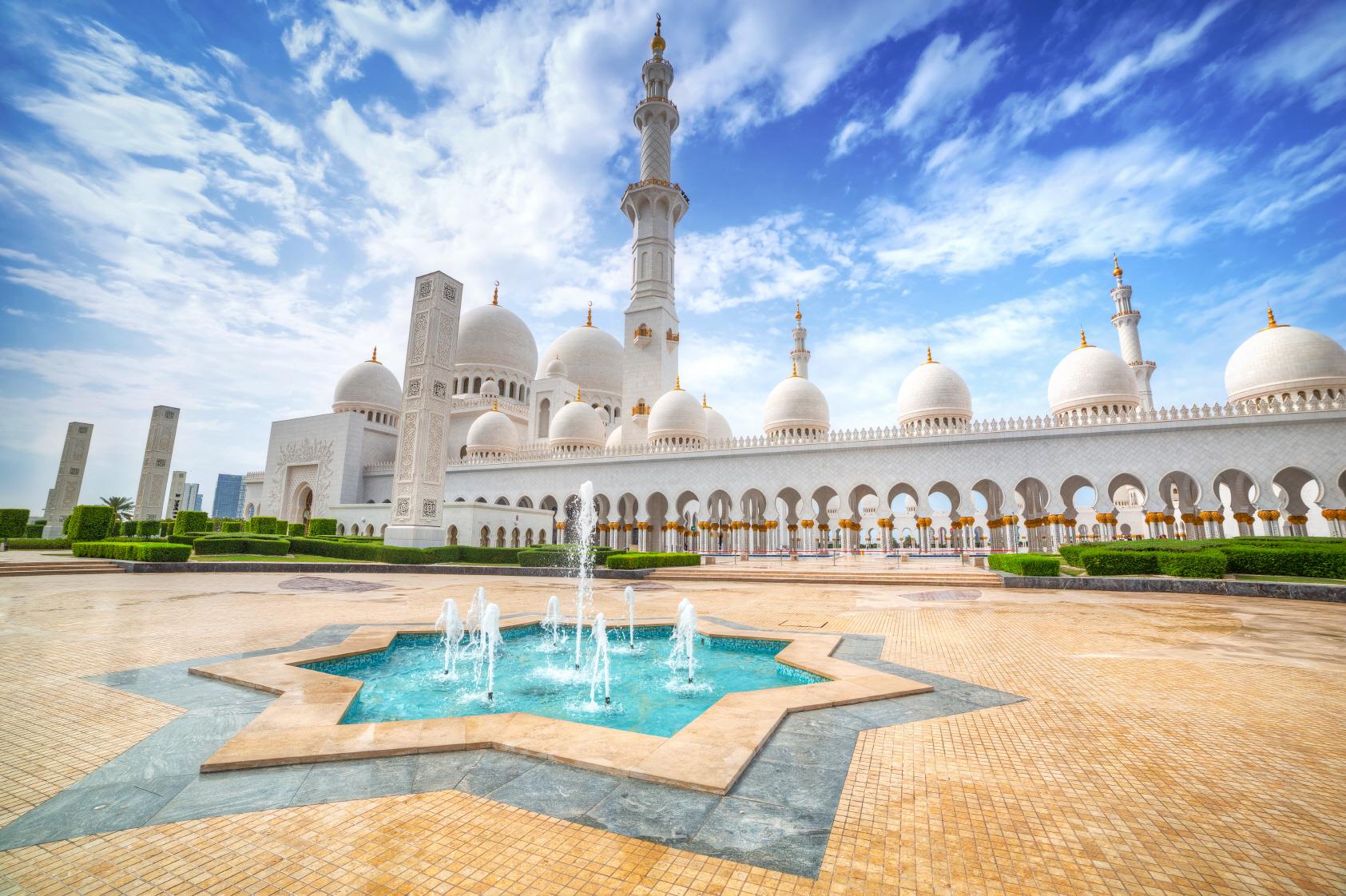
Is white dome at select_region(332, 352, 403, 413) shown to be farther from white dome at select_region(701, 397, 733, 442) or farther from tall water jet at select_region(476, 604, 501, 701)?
tall water jet at select_region(476, 604, 501, 701)

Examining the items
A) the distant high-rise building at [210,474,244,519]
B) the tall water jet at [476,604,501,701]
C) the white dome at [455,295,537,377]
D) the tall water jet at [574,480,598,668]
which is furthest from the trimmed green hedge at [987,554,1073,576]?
the distant high-rise building at [210,474,244,519]

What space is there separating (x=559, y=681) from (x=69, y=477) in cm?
4620

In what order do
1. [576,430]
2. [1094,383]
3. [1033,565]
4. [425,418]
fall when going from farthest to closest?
1. [576,430]
2. [1094,383]
3. [425,418]
4. [1033,565]

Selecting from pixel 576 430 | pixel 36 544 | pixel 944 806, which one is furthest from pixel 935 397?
pixel 36 544

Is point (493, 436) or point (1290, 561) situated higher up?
point (493, 436)

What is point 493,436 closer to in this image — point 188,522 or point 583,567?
point 188,522

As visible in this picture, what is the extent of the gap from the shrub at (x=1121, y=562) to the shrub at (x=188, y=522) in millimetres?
32066

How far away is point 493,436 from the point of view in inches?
1353

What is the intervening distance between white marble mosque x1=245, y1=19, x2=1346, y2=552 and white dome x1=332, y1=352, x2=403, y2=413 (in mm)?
126

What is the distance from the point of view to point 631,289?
113 feet

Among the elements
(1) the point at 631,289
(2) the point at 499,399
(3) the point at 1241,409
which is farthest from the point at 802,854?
(2) the point at 499,399

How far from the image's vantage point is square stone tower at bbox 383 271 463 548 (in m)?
21.0

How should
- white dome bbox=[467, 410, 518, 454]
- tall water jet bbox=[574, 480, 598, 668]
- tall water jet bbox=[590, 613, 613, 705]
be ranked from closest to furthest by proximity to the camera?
tall water jet bbox=[590, 613, 613, 705] → tall water jet bbox=[574, 480, 598, 668] → white dome bbox=[467, 410, 518, 454]

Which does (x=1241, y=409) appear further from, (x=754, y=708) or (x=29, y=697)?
(x=29, y=697)
